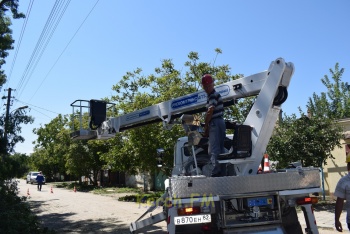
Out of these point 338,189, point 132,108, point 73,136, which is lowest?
point 338,189

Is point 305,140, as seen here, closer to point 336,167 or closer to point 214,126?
point 336,167

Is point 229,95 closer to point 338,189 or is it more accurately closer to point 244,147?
point 244,147

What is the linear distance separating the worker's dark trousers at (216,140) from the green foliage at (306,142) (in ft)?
28.1

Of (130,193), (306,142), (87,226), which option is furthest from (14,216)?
(130,193)

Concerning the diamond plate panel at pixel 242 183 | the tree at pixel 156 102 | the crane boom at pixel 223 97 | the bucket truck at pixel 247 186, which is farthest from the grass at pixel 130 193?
the diamond plate panel at pixel 242 183

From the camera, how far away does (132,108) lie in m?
18.8

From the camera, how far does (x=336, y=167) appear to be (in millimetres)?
16078

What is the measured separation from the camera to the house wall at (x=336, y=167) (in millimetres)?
15820

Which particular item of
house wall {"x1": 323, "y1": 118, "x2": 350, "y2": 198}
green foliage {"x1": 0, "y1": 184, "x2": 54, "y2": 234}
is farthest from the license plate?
house wall {"x1": 323, "y1": 118, "x2": 350, "y2": 198}

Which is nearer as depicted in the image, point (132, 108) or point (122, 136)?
point (132, 108)

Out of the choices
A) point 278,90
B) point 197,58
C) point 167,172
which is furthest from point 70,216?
point 278,90

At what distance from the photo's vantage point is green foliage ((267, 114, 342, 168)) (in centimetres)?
1384

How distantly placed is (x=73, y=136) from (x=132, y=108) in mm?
8582

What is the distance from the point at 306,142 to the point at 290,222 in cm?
850
